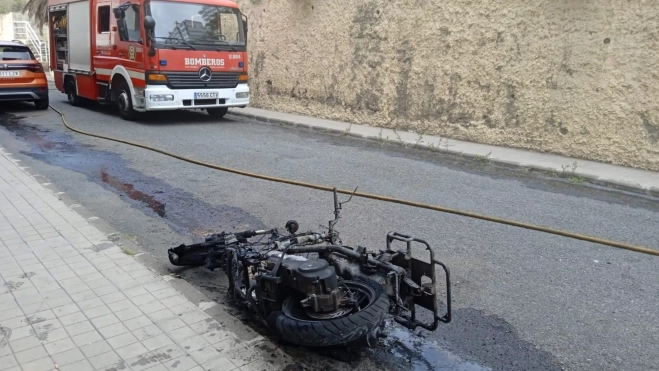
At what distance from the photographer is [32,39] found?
33.2 metres

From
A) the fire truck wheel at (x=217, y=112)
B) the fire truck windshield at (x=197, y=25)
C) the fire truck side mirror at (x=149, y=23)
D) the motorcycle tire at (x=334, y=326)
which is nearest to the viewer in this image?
the motorcycle tire at (x=334, y=326)

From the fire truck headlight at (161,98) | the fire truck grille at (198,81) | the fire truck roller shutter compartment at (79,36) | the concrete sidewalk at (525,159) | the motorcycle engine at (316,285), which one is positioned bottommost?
the concrete sidewalk at (525,159)

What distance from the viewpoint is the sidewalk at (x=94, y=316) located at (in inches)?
134

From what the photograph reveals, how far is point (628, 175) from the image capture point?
907 cm

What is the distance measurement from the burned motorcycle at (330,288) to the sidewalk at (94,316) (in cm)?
32

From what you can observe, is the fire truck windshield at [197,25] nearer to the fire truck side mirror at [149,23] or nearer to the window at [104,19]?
the fire truck side mirror at [149,23]

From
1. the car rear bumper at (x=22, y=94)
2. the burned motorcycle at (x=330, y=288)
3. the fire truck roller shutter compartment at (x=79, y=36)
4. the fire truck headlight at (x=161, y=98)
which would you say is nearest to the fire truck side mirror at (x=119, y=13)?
the fire truck headlight at (x=161, y=98)

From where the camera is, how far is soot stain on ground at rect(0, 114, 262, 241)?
6.29 meters

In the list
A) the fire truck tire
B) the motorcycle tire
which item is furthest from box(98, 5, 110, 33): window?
the motorcycle tire

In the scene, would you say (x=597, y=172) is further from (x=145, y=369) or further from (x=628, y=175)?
(x=145, y=369)

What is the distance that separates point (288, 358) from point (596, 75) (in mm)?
8537

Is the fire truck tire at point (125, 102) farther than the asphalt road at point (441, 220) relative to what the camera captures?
Yes

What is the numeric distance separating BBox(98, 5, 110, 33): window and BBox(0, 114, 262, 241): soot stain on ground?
353 cm

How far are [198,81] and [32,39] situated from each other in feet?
83.0
